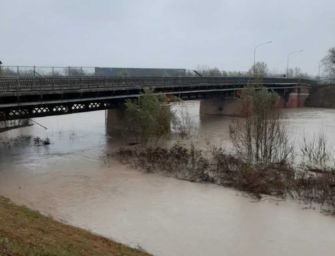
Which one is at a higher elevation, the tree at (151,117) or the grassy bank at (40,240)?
the tree at (151,117)

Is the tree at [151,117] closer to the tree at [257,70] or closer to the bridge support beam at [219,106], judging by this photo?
the tree at [257,70]

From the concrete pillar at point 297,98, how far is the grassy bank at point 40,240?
94657mm

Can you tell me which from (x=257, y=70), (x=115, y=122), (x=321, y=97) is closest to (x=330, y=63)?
(x=321, y=97)

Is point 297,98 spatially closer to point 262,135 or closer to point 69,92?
point 69,92

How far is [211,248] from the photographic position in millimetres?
16875

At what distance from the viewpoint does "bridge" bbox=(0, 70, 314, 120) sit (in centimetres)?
3472

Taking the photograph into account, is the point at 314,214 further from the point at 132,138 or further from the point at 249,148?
the point at 132,138

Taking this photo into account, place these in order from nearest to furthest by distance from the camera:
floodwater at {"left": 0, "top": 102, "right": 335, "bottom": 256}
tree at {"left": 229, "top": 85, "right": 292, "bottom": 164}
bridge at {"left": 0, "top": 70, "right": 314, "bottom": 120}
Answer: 1. floodwater at {"left": 0, "top": 102, "right": 335, "bottom": 256}
2. tree at {"left": 229, "top": 85, "right": 292, "bottom": 164}
3. bridge at {"left": 0, "top": 70, "right": 314, "bottom": 120}

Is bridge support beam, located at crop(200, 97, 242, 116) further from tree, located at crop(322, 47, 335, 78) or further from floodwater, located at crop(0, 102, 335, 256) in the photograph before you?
tree, located at crop(322, 47, 335, 78)

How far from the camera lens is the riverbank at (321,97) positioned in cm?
10697

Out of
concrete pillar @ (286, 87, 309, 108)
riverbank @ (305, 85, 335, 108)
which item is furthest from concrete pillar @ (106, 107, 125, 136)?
riverbank @ (305, 85, 335, 108)

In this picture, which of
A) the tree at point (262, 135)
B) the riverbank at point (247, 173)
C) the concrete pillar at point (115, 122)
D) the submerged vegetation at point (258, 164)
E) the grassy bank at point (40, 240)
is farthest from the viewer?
the concrete pillar at point (115, 122)

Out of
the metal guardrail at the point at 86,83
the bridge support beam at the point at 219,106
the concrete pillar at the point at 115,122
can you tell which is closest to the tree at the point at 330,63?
the bridge support beam at the point at 219,106

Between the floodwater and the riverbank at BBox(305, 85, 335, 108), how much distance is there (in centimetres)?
8331
